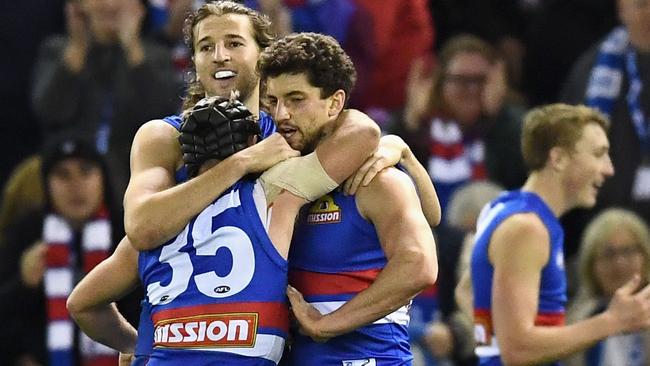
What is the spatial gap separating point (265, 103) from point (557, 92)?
196 inches

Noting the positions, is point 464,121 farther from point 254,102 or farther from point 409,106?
point 254,102

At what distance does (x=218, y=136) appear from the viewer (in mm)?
5457

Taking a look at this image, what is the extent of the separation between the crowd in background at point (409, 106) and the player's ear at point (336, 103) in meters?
2.98

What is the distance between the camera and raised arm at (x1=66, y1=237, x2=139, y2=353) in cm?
597

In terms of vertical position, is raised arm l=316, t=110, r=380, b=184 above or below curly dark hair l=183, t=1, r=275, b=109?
below

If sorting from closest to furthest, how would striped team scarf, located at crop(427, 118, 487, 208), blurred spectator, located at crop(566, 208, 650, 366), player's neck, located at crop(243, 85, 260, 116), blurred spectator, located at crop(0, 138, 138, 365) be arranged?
1. player's neck, located at crop(243, 85, 260, 116)
2. blurred spectator, located at crop(566, 208, 650, 366)
3. blurred spectator, located at crop(0, 138, 138, 365)
4. striped team scarf, located at crop(427, 118, 487, 208)

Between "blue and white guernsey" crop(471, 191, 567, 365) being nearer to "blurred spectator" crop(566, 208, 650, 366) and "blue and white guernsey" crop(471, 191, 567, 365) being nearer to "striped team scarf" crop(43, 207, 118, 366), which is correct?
"blurred spectator" crop(566, 208, 650, 366)

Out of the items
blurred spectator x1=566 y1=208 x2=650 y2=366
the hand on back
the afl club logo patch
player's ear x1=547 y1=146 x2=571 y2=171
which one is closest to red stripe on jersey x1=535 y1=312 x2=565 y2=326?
the hand on back

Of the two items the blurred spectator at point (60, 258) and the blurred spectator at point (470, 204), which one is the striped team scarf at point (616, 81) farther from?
the blurred spectator at point (60, 258)

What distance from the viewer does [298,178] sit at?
549cm

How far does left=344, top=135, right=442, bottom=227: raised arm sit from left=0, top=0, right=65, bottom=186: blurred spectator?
4.88m

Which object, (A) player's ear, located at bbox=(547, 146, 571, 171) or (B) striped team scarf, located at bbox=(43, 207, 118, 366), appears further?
(B) striped team scarf, located at bbox=(43, 207, 118, 366)

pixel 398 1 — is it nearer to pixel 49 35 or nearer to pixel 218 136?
pixel 49 35

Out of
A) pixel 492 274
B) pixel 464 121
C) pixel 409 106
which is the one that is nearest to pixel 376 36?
pixel 409 106
